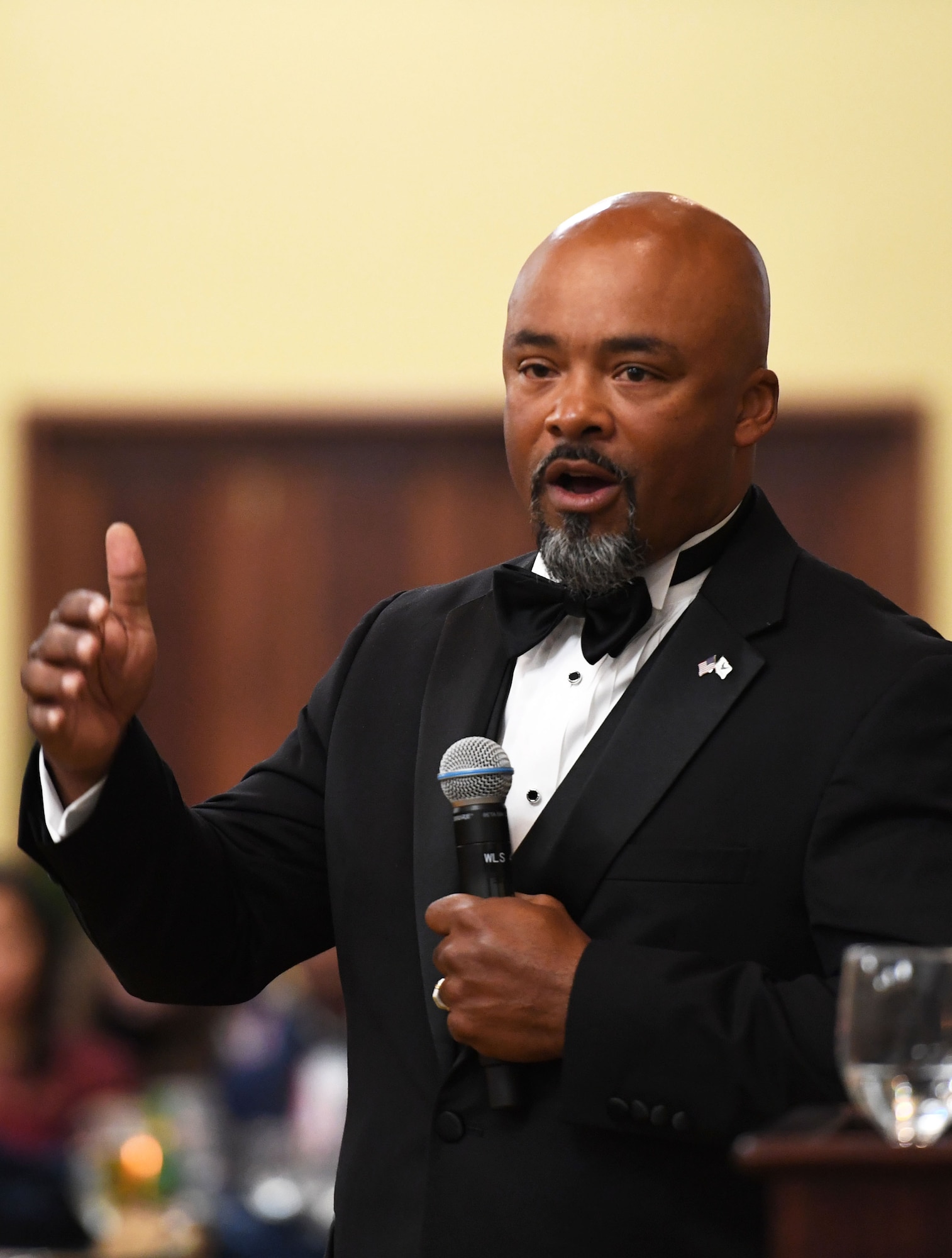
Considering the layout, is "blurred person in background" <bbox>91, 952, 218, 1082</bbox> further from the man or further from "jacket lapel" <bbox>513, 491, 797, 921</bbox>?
"jacket lapel" <bbox>513, 491, 797, 921</bbox>

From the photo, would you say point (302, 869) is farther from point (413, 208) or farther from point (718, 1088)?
point (413, 208)

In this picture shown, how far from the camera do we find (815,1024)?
1.56m

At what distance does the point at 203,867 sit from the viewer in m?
1.83

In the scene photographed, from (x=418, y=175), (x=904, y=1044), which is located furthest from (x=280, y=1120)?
(x=904, y=1044)

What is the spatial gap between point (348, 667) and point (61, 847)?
436 mm

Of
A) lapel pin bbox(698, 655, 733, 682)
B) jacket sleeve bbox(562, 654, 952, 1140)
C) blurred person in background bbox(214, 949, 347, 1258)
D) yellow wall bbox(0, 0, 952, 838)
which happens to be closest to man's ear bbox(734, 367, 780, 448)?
lapel pin bbox(698, 655, 733, 682)

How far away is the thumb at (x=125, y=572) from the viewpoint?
5.40ft

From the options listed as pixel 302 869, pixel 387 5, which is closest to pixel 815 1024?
pixel 302 869

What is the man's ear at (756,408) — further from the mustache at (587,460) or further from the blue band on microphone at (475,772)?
the blue band on microphone at (475,772)

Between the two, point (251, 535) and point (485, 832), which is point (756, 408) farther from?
point (251, 535)

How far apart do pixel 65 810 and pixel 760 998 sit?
0.67m

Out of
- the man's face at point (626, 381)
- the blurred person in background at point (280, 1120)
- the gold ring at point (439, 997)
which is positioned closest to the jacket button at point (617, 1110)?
the gold ring at point (439, 997)

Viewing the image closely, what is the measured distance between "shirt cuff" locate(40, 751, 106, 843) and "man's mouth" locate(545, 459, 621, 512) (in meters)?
0.52

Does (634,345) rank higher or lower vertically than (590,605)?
higher
